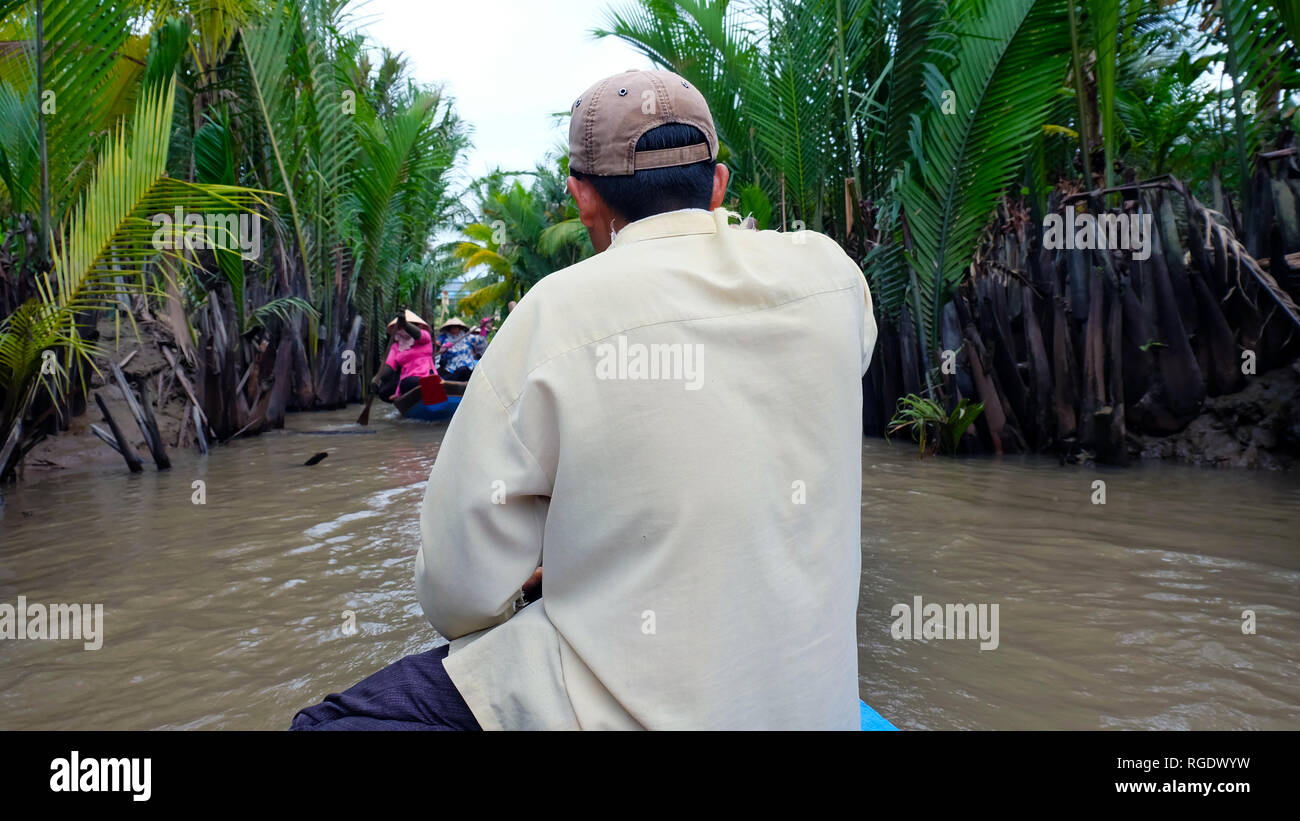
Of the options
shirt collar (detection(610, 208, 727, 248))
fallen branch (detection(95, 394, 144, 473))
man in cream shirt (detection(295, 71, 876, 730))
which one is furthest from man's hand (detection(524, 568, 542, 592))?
fallen branch (detection(95, 394, 144, 473))

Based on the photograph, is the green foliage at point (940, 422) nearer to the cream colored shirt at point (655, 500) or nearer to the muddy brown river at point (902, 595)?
the muddy brown river at point (902, 595)

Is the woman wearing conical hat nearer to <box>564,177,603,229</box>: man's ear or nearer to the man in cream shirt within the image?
<box>564,177,603,229</box>: man's ear

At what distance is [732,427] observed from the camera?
114 centimetres

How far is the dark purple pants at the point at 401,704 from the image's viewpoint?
1.23m

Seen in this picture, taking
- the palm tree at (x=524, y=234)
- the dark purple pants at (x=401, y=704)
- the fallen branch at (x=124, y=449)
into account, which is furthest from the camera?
the palm tree at (x=524, y=234)

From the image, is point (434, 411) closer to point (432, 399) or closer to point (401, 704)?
point (432, 399)

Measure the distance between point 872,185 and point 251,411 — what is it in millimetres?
6943

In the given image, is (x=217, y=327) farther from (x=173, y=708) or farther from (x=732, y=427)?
(x=732, y=427)

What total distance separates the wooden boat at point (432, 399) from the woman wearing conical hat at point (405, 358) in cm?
16

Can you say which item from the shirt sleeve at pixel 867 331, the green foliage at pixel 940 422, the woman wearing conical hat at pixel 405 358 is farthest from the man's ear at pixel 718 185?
the woman wearing conical hat at pixel 405 358

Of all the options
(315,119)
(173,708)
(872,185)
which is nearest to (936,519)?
(173,708)

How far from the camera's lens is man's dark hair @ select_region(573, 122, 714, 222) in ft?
4.25

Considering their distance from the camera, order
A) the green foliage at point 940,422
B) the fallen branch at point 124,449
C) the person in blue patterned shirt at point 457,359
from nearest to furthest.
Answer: the fallen branch at point 124,449
the green foliage at point 940,422
the person in blue patterned shirt at point 457,359
